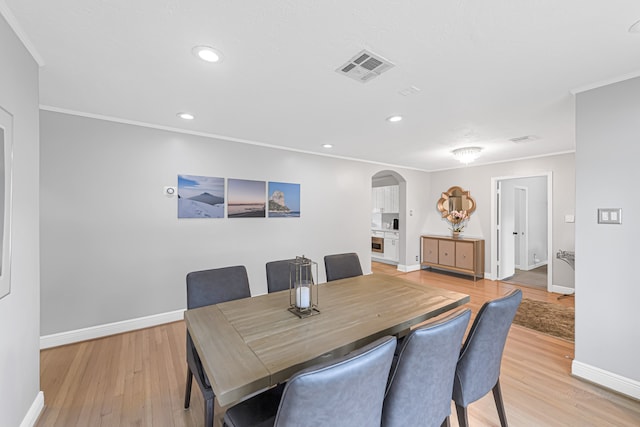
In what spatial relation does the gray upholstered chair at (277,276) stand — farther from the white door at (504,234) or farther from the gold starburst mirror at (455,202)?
the white door at (504,234)

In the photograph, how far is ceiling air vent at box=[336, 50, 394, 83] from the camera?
1798 millimetres

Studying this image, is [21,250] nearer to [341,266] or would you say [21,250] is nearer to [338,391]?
[338,391]

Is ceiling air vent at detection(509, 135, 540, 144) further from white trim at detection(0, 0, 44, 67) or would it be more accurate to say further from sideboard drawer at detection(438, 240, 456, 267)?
white trim at detection(0, 0, 44, 67)

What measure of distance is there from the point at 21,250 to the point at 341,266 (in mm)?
Result: 2433

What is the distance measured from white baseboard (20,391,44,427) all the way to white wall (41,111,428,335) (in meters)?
1.14

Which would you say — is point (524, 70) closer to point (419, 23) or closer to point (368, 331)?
point (419, 23)

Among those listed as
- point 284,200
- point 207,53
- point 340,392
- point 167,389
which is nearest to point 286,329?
point 340,392

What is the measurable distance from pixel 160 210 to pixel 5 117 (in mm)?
1919

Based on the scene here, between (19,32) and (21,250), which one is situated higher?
(19,32)

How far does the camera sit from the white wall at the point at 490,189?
14.8 feet

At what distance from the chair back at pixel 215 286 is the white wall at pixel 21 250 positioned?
0.92 metres

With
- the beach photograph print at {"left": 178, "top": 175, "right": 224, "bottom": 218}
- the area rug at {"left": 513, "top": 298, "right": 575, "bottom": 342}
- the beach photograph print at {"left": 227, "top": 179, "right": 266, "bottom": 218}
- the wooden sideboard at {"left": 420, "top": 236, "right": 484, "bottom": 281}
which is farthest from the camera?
the wooden sideboard at {"left": 420, "top": 236, "right": 484, "bottom": 281}

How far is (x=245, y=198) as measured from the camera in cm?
388

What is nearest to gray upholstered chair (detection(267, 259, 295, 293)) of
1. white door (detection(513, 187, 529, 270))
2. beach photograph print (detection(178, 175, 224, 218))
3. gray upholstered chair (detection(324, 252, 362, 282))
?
gray upholstered chair (detection(324, 252, 362, 282))
